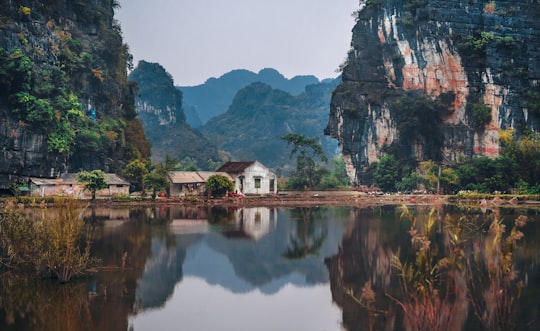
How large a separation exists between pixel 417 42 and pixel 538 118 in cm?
2026

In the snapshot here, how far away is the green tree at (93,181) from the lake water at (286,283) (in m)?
21.8

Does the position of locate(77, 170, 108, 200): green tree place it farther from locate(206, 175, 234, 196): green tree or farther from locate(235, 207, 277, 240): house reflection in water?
locate(235, 207, 277, 240): house reflection in water

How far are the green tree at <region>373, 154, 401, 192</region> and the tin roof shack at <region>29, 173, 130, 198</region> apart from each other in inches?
1335

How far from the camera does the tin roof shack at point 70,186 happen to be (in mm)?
59625

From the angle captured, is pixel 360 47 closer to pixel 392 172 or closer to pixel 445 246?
pixel 392 172

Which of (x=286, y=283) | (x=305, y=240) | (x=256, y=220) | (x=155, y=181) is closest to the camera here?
(x=286, y=283)

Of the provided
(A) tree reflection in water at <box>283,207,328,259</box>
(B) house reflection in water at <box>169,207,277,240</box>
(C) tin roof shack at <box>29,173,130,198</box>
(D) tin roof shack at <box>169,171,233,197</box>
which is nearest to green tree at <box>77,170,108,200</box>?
(C) tin roof shack at <box>29,173,130,198</box>

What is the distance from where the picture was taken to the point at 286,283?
22.9 meters

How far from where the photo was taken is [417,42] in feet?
281

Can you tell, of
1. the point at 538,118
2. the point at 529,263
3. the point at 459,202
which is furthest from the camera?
the point at 538,118

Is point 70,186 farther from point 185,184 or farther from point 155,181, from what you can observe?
point 185,184

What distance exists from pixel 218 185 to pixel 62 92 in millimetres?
20775

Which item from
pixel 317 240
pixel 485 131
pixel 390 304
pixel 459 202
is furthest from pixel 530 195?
pixel 390 304

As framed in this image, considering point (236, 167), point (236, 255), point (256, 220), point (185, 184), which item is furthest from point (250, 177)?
point (236, 255)
